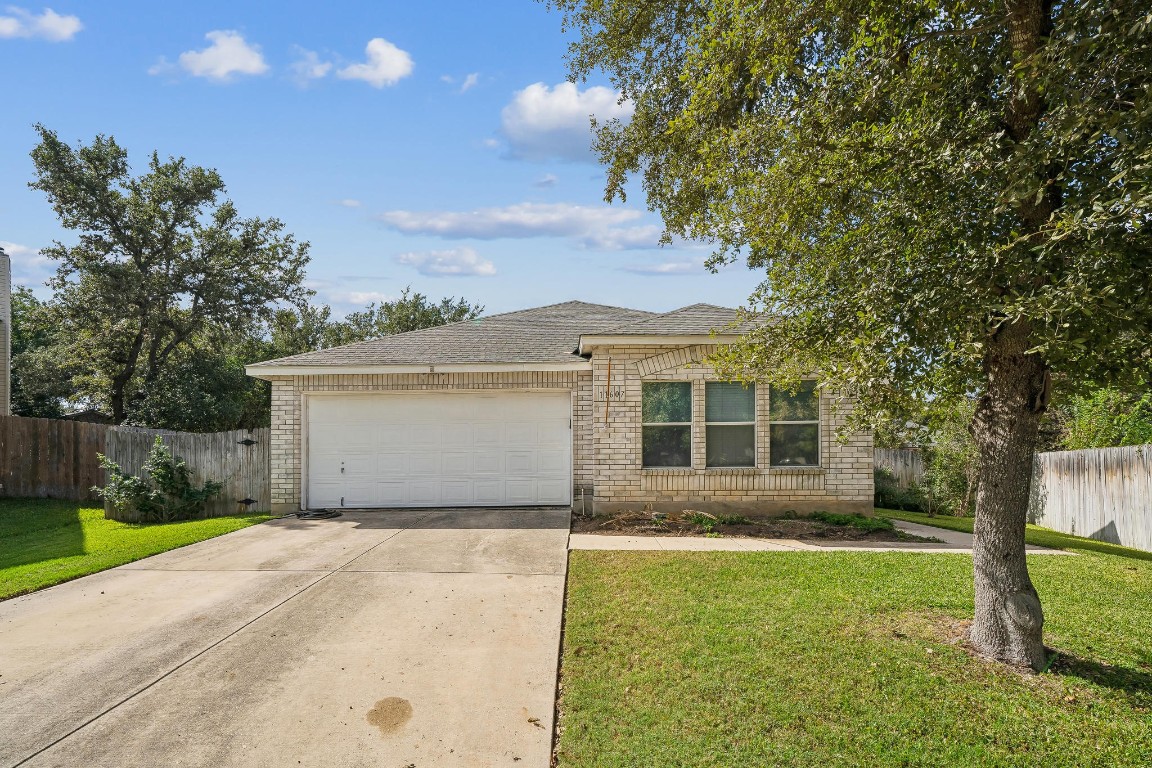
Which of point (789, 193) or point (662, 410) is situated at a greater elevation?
point (789, 193)

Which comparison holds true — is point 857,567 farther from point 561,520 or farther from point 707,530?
point 561,520

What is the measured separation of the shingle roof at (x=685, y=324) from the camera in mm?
10859

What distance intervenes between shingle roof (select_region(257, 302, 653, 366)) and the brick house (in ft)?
0.25

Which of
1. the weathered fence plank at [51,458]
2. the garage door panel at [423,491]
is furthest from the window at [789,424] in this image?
the weathered fence plank at [51,458]

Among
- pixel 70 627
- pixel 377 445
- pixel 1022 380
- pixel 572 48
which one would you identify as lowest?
pixel 70 627

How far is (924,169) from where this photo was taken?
4414 mm

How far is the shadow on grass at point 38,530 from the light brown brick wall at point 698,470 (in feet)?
25.3

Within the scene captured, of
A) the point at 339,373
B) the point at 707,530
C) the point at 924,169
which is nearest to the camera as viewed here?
the point at 924,169

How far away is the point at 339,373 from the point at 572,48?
23.1 feet

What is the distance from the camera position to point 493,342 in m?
13.2

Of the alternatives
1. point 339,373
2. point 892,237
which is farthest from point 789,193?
point 339,373

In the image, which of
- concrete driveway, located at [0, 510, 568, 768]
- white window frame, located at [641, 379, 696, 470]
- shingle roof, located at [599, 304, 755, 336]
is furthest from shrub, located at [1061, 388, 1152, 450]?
concrete driveway, located at [0, 510, 568, 768]

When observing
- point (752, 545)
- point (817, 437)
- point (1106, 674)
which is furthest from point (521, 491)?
point (1106, 674)

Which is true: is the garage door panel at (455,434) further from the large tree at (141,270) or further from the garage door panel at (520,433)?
the large tree at (141,270)
